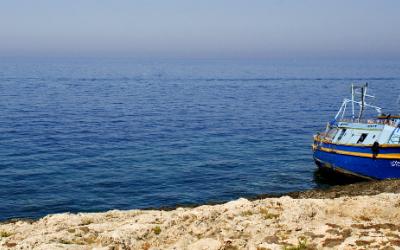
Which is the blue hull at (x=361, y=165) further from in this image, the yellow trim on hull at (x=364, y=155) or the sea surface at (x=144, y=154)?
the sea surface at (x=144, y=154)

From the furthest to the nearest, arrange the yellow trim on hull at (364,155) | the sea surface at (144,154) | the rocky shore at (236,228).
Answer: the yellow trim on hull at (364,155) < the sea surface at (144,154) < the rocky shore at (236,228)

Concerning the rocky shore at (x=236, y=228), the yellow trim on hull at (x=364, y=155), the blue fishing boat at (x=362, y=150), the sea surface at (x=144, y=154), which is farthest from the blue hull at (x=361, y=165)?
the rocky shore at (x=236, y=228)

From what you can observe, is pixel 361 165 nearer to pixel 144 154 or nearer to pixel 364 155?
pixel 364 155

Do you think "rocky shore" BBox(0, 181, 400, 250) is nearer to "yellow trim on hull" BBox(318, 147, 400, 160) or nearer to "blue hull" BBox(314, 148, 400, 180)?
"yellow trim on hull" BBox(318, 147, 400, 160)

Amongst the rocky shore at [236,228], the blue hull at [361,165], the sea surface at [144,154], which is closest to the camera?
the rocky shore at [236,228]

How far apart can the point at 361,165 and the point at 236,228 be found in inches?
1107

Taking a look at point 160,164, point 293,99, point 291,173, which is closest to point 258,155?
point 291,173

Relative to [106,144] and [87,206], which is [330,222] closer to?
[87,206]

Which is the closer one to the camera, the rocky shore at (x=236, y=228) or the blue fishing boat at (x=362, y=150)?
the rocky shore at (x=236, y=228)

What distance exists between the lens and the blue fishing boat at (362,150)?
3631cm

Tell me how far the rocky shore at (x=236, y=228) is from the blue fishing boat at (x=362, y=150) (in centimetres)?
2199

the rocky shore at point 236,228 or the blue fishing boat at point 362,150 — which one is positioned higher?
the rocky shore at point 236,228

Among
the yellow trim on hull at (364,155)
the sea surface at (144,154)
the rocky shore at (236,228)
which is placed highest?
the rocky shore at (236,228)

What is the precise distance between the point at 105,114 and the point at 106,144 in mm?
Answer: 26039
